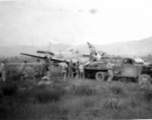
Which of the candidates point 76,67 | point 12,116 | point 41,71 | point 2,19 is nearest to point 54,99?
point 12,116

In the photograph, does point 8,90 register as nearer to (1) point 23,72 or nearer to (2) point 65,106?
(2) point 65,106

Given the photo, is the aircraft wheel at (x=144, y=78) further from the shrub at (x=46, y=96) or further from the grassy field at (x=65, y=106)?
the shrub at (x=46, y=96)

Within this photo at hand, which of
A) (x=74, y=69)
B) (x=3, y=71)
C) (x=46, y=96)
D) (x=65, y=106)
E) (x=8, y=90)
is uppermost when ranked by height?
(x=3, y=71)

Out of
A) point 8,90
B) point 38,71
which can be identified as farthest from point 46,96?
point 38,71

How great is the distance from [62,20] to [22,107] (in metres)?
2.58

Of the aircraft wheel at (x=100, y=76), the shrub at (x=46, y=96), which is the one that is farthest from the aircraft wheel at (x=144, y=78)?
the shrub at (x=46, y=96)

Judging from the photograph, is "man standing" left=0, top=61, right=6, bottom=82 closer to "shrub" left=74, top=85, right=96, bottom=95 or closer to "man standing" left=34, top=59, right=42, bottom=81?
"man standing" left=34, top=59, right=42, bottom=81

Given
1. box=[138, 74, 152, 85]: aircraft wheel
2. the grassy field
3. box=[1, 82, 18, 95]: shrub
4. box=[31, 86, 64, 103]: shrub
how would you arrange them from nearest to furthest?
1. the grassy field
2. box=[31, 86, 64, 103]: shrub
3. box=[1, 82, 18, 95]: shrub
4. box=[138, 74, 152, 85]: aircraft wheel

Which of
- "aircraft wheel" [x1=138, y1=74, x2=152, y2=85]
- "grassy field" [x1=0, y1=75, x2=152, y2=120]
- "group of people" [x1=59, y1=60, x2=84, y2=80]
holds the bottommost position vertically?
"grassy field" [x1=0, y1=75, x2=152, y2=120]

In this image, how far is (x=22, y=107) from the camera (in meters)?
4.57

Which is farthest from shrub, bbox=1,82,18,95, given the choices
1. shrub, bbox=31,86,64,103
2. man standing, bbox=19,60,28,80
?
man standing, bbox=19,60,28,80

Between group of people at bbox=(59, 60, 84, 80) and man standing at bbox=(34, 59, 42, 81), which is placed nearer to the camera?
man standing at bbox=(34, 59, 42, 81)

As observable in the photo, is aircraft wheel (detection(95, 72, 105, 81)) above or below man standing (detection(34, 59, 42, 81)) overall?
below

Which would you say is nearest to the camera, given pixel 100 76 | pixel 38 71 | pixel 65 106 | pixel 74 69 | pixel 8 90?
pixel 65 106
